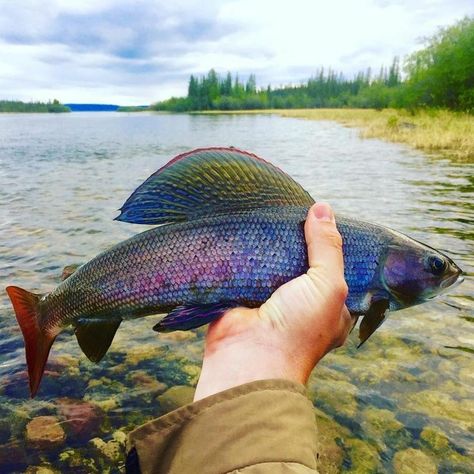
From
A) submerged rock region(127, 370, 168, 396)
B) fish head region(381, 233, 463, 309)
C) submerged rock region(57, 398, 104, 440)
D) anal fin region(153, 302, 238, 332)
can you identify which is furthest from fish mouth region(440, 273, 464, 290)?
submerged rock region(57, 398, 104, 440)

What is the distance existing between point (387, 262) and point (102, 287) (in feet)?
5.09

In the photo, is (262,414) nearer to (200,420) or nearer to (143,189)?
(200,420)

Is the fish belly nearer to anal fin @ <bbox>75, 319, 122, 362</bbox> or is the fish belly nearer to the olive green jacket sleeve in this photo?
anal fin @ <bbox>75, 319, 122, 362</bbox>

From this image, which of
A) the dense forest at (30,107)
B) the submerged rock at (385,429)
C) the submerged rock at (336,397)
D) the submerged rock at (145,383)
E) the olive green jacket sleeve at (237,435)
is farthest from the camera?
the dense forest at (30,107)

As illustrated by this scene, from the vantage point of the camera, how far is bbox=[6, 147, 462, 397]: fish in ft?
8.14

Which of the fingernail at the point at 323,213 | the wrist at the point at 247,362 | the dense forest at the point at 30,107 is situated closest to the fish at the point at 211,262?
the fingernail at the point at 323,213

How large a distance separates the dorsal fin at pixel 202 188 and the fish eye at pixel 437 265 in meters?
0.95

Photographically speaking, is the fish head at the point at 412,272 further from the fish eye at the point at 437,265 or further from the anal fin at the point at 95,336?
the anal fin at the point at 95,336

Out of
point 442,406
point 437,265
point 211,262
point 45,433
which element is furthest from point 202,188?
point 442,406

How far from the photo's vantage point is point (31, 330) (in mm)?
2680

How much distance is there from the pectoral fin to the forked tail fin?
68.0 inches

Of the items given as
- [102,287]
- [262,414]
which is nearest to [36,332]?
[102,287]

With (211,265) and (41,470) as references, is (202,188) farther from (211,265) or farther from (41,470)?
(41,470)

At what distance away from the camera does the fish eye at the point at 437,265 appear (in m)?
2.64
